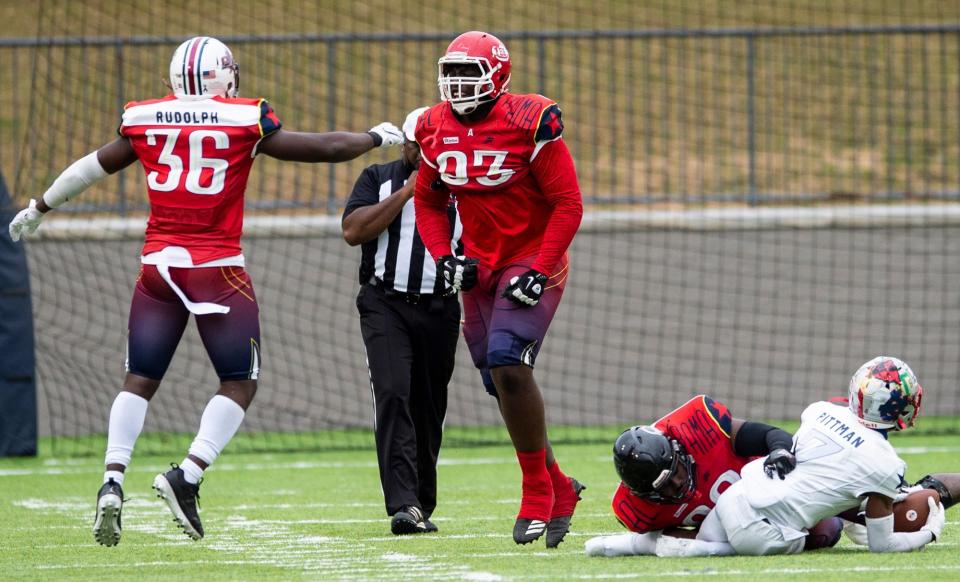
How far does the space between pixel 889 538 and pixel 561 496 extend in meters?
1.35

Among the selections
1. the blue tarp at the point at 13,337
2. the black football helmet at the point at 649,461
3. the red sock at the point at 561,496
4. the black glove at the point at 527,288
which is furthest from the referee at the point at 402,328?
the blue tarp at the point at 13,337

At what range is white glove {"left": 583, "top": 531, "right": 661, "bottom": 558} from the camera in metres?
5.68

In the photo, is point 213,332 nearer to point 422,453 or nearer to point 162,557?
point 162,557

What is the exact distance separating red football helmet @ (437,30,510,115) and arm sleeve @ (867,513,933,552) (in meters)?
2.21

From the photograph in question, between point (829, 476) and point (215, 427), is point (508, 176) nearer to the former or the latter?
point (215, 427)

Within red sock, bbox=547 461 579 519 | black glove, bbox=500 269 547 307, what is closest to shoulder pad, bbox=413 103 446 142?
black glove, bbox=500 269 547 307

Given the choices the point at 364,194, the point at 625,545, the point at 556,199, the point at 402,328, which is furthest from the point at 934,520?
the point at 364,194

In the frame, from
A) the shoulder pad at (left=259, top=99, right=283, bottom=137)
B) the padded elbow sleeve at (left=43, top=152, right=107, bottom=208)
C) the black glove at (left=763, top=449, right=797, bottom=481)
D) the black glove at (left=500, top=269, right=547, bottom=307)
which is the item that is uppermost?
the shoulder pad at (left=259, top=99, right=283, bottom=137)

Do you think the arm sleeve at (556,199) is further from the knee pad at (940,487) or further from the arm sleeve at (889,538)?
the knee pad at (940,487)

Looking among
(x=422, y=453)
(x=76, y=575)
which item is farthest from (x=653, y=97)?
(x=76, y=575)

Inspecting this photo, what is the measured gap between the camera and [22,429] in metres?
10.7

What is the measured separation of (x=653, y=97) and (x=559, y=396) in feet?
14.8

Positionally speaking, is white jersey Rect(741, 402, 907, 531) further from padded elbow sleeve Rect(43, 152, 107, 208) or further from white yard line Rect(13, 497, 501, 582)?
padded elbow sleeve Rect(43, 152, 107, 208)

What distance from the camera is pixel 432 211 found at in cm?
633
